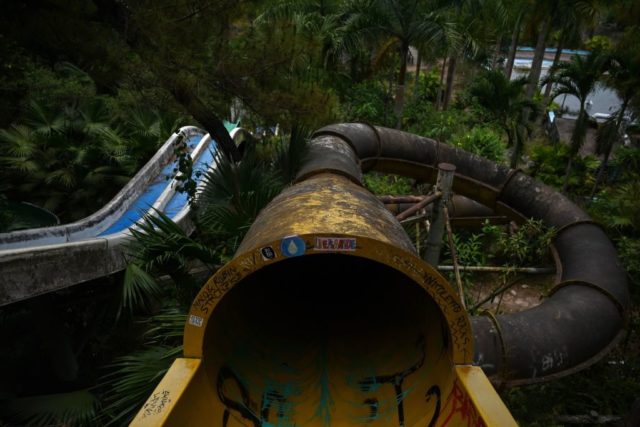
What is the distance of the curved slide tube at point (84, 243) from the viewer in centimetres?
539

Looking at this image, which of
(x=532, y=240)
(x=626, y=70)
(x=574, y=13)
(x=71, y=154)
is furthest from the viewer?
(x=574, y=13)

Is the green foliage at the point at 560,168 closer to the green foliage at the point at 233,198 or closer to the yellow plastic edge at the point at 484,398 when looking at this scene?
the green foliage at the point at 233,198

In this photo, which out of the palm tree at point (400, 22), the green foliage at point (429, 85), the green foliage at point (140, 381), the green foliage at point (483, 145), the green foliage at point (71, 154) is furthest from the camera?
the green foliage at point (429, 85)

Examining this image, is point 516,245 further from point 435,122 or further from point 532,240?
point 435,122

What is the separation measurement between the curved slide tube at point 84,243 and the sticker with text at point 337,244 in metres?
3.94

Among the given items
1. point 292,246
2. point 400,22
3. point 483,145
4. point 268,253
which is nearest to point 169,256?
point 268,253

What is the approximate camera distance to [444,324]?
12.0 feet

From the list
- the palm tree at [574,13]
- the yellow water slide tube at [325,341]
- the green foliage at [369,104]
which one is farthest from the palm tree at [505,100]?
the yellow water slide tube at [325,341]

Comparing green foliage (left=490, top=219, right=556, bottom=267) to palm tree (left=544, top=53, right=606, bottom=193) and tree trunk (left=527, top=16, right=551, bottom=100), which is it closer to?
palm tree (left=544, top=53, right=606, bottom=193)

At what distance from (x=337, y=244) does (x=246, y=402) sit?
159cm

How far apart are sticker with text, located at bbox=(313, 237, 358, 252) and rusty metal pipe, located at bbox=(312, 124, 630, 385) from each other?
10.0 feet

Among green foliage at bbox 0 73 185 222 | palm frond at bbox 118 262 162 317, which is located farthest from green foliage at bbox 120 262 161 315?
green foliage at bbox 0 73 185 222

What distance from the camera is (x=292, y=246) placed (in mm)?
3045

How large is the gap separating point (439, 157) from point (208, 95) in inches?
175
